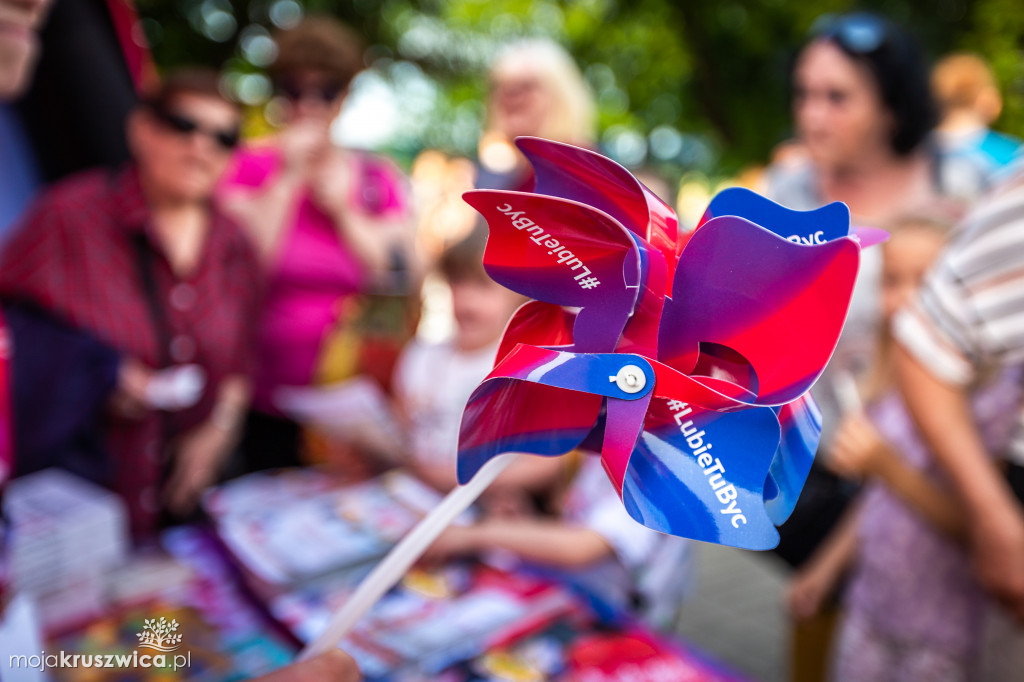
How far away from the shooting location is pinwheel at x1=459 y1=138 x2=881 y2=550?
0.59 metres

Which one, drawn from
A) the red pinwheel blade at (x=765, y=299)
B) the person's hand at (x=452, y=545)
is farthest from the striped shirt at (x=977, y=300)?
the person's hand at (x=452, y=545)

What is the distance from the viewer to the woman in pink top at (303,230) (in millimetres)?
1932

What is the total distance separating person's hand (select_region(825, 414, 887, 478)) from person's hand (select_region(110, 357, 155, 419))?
134 cm

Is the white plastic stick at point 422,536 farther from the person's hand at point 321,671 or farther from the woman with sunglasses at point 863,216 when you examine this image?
the woman with sunglasses at point 863,216

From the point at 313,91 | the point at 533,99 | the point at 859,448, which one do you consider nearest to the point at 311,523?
the point at 859,448

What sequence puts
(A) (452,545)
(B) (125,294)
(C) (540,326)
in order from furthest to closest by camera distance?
(B) (125,294), (A) (452,545), (C) (540,326)

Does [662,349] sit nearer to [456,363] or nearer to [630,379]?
[630,379]

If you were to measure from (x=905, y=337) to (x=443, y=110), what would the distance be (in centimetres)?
1673

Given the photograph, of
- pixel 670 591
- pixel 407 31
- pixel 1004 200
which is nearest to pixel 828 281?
pixel 1004 200

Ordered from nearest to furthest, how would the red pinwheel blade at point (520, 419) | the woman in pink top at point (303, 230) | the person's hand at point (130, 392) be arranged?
the red pinwheel blade at point (520, 419) → the person's hand at point (130, 392) → the woman in pink top at point (303, 230)

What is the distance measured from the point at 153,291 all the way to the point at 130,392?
9.4 inches

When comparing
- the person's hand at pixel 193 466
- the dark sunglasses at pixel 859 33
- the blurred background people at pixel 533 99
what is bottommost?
the person's hand at pixel 193 466

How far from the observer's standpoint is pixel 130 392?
55.7 inches

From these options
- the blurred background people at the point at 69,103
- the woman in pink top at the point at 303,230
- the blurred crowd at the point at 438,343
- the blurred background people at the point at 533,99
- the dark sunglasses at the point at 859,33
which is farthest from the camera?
the blurred background people at the point at 533,99
